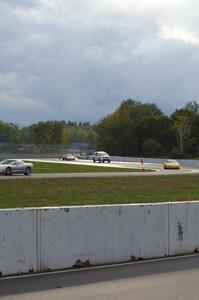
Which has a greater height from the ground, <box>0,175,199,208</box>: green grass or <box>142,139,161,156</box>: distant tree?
<box>142,139,161,156</box>: distant tree

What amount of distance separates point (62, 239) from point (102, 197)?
45.0ft

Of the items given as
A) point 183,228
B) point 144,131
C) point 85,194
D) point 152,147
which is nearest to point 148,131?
point 144,131

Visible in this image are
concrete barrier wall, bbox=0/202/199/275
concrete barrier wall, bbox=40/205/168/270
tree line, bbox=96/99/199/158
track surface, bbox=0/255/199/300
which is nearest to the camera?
track surface, bbox=0/255/199/300

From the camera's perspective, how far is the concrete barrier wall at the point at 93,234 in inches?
382

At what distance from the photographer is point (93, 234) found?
34.7ft

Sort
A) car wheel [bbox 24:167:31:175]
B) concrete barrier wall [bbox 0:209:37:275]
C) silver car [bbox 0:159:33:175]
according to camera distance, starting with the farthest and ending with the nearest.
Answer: silver car [bbox 0:159:33:175], car wheel [bbox 24:167:31:175], concrete barrier wall [bbox 0:209:37:275]

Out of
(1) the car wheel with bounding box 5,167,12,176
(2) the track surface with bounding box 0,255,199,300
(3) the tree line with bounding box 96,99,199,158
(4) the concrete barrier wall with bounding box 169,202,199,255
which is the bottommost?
(1) the car wheel with bounding box 5,167,12,176

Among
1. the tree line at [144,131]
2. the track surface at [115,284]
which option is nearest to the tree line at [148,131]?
the tree line at [144,131]

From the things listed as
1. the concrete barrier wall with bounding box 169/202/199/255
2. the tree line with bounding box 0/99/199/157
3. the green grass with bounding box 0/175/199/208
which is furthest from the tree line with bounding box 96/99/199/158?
the concrete barrier wall with bounding box 169/202/199/255

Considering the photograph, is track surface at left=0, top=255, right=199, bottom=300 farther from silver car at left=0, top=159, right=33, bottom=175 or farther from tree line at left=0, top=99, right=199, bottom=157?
tree line at left=0, top=99, right=199, bottom=157

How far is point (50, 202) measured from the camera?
70.7 feet

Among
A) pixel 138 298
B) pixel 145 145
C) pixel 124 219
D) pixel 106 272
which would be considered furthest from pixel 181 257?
pixel 145 145

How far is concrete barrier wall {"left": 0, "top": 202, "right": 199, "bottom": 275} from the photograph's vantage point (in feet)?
31.9

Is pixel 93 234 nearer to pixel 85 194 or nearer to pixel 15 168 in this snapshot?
pixel 85 194
